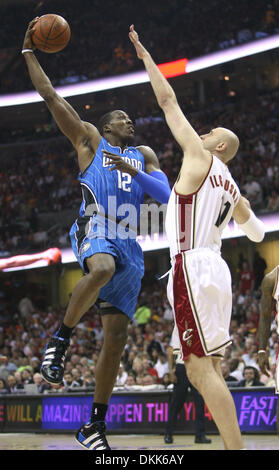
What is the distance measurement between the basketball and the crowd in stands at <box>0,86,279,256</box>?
38.3ft

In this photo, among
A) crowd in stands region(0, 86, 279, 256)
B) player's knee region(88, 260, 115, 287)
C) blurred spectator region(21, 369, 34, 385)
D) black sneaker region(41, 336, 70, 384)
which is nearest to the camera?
black sneaker region(41, 336, 70, 384)

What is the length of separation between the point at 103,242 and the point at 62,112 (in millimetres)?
1000

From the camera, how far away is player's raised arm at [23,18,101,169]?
4.54 metres

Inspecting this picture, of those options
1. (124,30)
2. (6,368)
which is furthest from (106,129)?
(124,30)

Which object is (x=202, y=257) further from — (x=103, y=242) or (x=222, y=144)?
(x=103, y=242)

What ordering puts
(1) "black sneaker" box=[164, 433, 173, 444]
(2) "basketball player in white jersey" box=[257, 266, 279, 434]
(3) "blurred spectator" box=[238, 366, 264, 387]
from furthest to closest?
(3) "blurred spectator" box=[238, 366, 264, 387]
(1) "black sneaker" box=[164, 433, 173, 444]
(2) "basketball player in white jersey" box=[257, 266, 279, 434]

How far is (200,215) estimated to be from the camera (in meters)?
3.73

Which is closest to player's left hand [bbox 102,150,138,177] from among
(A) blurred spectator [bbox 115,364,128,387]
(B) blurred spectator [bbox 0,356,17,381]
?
(A) blurred spectator [bbox 115,364,128,387]

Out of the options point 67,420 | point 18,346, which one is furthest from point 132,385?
point 18,346

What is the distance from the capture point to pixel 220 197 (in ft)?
12.5

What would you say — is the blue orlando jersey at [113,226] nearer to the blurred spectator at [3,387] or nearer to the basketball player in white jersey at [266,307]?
the basketball player in white jersey at [266,307]

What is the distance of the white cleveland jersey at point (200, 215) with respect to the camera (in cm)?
373

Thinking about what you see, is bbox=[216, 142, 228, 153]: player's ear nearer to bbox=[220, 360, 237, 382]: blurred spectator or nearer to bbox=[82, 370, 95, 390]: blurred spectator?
bbox=[220, 360, 237, 382]: blurred spectator

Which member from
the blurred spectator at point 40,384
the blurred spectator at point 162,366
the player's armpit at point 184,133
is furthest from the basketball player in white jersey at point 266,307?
the blurred spectator at point 40,384
